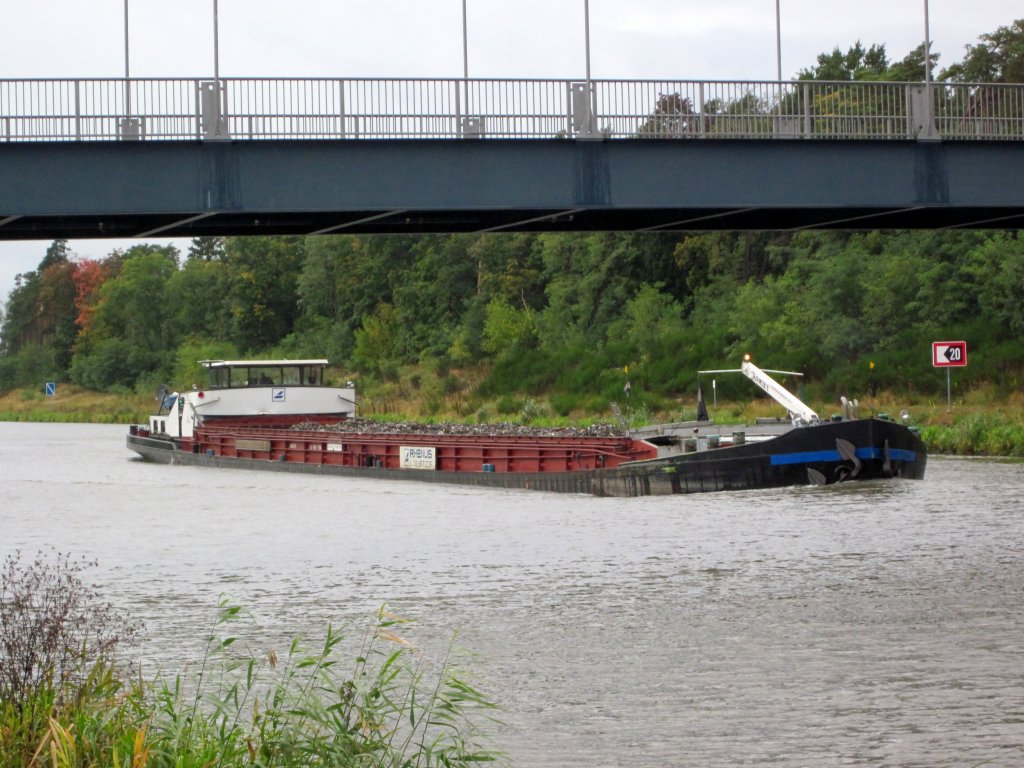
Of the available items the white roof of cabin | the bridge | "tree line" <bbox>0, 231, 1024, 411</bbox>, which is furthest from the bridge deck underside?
the white roof of cabin

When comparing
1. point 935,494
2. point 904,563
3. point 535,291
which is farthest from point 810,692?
point 535,291

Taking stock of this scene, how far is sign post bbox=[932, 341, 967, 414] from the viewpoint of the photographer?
4475cm

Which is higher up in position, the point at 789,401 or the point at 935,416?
the point at 789,401

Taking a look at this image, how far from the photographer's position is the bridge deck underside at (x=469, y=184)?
62.8ft

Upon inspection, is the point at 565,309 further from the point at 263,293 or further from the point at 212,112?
the point at 212,112

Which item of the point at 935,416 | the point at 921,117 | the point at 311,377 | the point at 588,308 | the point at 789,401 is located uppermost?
the point at 588,308

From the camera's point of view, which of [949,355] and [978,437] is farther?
[949,355]

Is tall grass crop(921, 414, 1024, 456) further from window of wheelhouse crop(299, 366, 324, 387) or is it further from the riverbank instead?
window of wheelhouse crop(299, 366, 324, 387)

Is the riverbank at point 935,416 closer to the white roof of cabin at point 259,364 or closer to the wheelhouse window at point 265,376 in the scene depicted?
the wheelhouse window at point 265,376

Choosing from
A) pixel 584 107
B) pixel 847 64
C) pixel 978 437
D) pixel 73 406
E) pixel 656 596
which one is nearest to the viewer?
pixel 656 596

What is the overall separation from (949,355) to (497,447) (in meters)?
16.6

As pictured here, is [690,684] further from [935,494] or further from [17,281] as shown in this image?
[17,281]

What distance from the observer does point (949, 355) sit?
46062 millimetres

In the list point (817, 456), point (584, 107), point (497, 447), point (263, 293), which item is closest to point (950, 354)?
point (817, 456)
